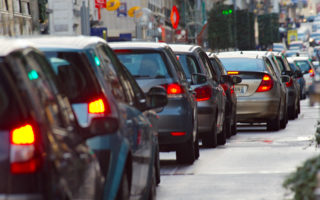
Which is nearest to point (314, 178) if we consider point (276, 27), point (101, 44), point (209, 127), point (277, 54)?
point (101, 44)

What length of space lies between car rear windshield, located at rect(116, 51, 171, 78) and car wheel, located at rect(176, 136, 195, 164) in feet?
3.57

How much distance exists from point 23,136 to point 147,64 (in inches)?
303

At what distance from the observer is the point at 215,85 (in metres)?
16.1

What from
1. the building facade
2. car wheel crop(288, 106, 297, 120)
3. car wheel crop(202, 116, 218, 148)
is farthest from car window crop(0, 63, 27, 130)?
the building facade

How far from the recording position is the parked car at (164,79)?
1223 centimetres

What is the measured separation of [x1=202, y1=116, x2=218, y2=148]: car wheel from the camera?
618 inches

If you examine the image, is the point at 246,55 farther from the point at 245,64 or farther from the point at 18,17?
the point at 18,17

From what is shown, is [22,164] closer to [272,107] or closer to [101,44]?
[101,44]

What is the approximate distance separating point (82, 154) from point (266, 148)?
10311mm

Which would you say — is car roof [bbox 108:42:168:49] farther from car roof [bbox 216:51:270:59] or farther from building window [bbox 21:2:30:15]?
building window [bbox 21:2:30:15]

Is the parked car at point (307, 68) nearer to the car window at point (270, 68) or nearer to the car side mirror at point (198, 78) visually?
the car window at point (270, 68)

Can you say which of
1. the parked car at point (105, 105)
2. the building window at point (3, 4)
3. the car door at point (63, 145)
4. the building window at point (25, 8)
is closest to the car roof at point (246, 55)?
the parked car at point (105, 105)

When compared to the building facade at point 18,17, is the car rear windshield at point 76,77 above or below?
above

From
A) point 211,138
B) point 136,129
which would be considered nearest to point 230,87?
point 211,138
